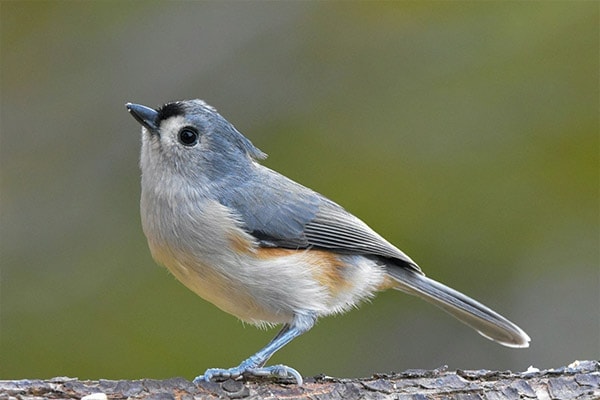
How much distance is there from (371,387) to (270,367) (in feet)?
1.33

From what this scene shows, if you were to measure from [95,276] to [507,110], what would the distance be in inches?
103

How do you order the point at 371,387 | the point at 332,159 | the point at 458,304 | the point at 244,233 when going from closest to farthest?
1. the point at 371,387
2. the point at 244,233
3. the point at 458,304
4. the point at 332,159

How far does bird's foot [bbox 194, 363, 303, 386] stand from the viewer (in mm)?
3713

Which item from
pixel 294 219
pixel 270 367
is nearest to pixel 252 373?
pixel 270 367

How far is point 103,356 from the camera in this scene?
17.0 feet

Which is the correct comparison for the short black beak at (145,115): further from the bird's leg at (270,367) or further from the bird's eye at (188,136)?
the bird's leg at (270,367)

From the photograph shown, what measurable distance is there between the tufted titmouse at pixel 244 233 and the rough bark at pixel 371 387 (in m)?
0.16

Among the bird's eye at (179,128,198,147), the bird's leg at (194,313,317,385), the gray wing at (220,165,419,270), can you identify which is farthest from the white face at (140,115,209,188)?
the bird's leg at (194,313,317,385)

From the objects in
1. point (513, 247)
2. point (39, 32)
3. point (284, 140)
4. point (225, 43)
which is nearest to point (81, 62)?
point (39, 32)

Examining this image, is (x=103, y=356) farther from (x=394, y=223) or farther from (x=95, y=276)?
(x=394, y=223)

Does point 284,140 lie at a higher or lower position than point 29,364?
higher

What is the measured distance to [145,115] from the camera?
165 inches

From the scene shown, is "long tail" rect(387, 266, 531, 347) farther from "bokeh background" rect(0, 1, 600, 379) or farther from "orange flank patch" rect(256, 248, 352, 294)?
"bokeh background" rect(0, 1, 600, 379)

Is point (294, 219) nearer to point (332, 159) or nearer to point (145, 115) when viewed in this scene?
point (145, 115)
